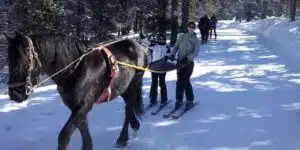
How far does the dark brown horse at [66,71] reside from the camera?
5.00m

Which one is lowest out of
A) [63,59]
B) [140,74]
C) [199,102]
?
[199,102]

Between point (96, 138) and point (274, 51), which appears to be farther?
point (274, 51)

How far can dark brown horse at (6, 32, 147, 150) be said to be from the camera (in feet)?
16.4

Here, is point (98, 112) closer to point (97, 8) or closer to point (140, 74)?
point (140, 74)

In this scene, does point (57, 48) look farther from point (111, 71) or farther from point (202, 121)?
point (202, 121)

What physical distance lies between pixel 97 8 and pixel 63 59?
1948 cm

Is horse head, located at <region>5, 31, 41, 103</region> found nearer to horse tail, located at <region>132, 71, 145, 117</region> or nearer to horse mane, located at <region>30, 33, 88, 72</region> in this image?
horse mane, located at <region>30, 33, 88, 72</region>

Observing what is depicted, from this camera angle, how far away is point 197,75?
52.4 ft

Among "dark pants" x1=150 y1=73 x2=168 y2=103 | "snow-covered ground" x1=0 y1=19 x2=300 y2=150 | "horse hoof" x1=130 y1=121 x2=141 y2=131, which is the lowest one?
"snow-covered ground" x1=0 y1=19 x2=300 y2=150

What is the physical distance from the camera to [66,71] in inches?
224

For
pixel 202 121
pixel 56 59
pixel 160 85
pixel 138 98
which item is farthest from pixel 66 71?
pixel 160 85

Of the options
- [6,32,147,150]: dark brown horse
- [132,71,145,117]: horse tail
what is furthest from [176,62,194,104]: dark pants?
[6,32,147,150]: dark brown horse

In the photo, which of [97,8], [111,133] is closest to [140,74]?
[111,133]

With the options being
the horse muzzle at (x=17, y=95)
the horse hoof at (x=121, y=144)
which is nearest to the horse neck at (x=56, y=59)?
the horse muzzle at (x=17, y=95)
